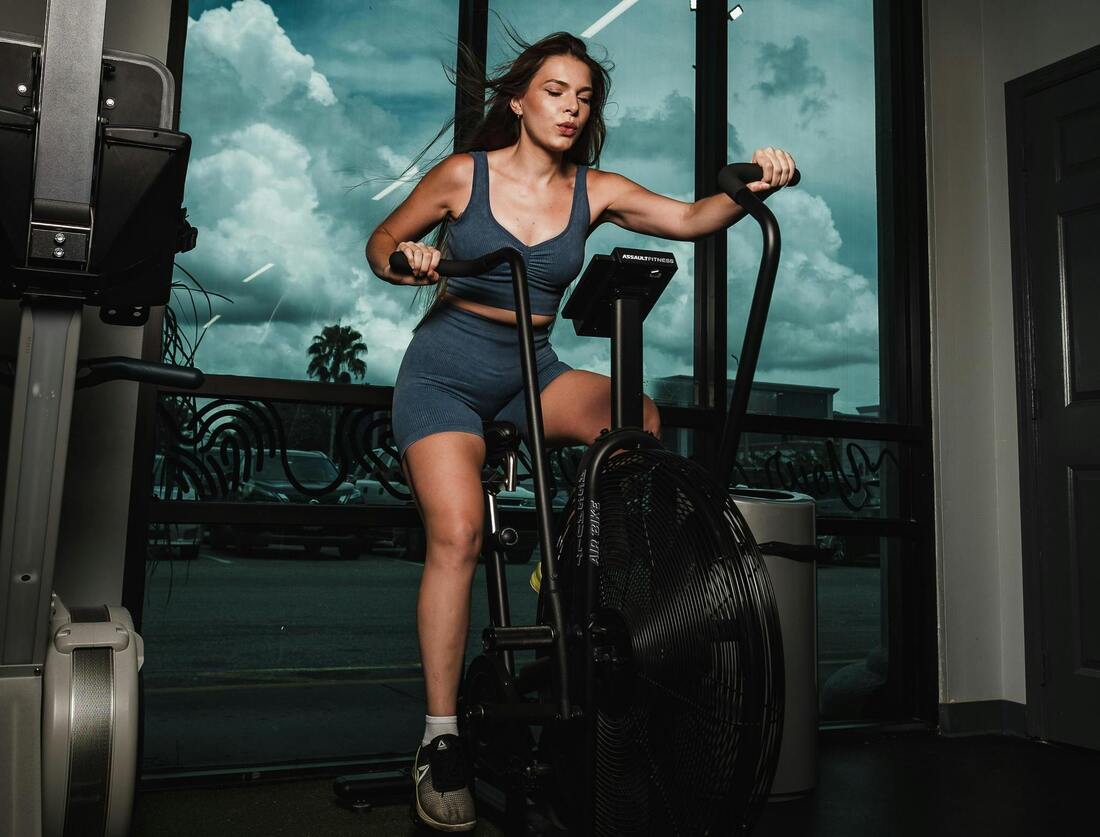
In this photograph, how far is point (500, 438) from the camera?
76.5 inches

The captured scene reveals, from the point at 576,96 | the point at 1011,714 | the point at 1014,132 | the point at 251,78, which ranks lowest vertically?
the point at 1011,714

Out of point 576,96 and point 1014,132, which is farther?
point 1014,132

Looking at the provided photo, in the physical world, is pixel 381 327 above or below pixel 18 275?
above

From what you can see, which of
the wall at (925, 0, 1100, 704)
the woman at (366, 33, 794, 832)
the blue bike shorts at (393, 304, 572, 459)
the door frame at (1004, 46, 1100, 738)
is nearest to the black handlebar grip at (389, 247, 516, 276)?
the woman at (366, 33, 794, 832)

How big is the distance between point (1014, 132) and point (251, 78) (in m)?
2.50

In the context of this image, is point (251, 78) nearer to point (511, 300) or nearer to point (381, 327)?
point (381, 327)

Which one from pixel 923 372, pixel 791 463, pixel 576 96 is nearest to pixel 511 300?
pixel 576 96

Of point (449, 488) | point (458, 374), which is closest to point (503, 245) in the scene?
point (458, 374)

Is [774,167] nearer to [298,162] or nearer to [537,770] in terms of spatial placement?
[537,770]

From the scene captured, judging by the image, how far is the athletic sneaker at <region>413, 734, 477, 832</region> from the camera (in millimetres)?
1688

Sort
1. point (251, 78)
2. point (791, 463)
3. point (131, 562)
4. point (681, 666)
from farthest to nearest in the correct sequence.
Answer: point (791, 463) < point (251, 78) < point (131, 562) < point (681, 666)

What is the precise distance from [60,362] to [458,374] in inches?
29.1

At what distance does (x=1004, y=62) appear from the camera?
3426mm

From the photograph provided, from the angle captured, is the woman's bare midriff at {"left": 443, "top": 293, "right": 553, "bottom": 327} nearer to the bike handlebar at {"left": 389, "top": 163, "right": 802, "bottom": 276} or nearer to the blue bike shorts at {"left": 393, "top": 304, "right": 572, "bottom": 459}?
the blue bike shorts at {"left": 393, "top": 304, "right": 572, "bottom": 459}
